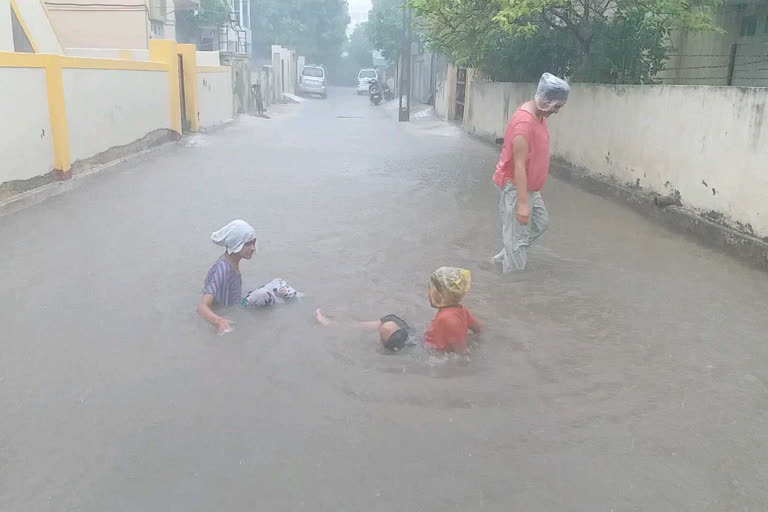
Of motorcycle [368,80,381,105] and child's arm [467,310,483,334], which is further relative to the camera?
motorcycle [368,80,381,105]

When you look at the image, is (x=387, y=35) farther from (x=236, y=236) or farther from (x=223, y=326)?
(x=223, y=326)

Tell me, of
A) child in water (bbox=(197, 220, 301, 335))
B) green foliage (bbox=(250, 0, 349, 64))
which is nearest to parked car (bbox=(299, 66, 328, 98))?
green foliage (bbox=(250, 0, 349, 64))

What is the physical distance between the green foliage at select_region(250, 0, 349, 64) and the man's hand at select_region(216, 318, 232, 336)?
5728 cm

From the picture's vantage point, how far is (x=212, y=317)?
15.3 feet

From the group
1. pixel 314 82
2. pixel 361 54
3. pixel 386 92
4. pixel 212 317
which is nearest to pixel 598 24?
pixel 212 317

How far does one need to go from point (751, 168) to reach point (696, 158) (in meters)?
1.06

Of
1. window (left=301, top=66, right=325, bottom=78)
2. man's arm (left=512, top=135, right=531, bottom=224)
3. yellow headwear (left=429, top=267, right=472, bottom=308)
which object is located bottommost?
window (left=301, top=66, right=325, bottom=78)

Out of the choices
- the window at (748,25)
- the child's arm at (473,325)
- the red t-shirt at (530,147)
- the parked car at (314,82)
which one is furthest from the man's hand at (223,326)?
the parked car at (314,82)

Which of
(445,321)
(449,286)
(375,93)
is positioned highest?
(449,286)

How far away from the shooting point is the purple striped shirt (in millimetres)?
4855

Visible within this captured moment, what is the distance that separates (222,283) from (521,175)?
240cm

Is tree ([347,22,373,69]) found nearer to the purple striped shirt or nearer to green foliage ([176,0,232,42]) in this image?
green foliage ([176,0,232,42])

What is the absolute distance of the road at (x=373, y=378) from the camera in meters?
2.95

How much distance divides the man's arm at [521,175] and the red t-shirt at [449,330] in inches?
60.2
